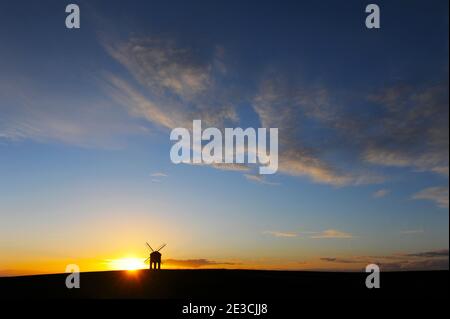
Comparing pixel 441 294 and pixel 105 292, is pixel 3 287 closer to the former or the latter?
pixel 105 292

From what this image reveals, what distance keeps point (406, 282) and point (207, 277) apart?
23.8 metres

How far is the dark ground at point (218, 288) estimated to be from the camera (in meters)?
42.2

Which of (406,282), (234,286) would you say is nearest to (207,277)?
(234,286)

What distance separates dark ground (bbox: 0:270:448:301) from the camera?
138 feet

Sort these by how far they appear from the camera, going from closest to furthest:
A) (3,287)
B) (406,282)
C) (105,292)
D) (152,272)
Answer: (105,292)
(406,282)
(3,287)
(152,272)

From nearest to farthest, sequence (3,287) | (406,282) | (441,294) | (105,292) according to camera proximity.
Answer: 1. (441,294)
2. (105,292)
3. (406,282)
4. (3,287)

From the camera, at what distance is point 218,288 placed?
46.5 metres
